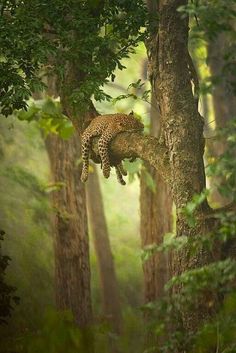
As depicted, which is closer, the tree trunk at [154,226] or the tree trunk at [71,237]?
the tree trunk at [71,237]

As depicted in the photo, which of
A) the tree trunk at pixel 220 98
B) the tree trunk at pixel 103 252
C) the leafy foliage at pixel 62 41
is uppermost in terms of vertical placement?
the tree trunk at pixel 220 98

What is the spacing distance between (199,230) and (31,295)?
811 centimetres

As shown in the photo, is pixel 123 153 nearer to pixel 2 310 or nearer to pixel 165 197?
pixel 2 310

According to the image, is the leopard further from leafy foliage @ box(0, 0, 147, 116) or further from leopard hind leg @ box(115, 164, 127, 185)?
leopard hind leg @ box(115, 164, 127, 185)

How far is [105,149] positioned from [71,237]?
389 cm

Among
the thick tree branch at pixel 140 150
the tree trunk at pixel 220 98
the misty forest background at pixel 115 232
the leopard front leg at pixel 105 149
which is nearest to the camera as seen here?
the misty forest background at pixel 115 232

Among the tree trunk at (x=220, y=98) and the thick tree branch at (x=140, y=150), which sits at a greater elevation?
the tree trunk at (x=220, y=98)

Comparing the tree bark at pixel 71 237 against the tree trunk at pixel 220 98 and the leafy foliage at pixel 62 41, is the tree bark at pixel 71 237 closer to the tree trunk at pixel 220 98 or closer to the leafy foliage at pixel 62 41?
the tree trunk at pixel 220 98

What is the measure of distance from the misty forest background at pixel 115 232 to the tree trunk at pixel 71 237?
0.14m

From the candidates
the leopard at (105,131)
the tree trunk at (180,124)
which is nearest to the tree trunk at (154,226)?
the leopard at (105,131)

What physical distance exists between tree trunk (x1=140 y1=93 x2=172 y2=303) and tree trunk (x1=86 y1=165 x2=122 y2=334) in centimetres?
354

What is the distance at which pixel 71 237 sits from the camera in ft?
39.3

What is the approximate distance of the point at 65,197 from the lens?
12070 millimetres

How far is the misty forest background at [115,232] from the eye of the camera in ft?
19.6
